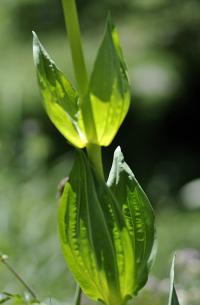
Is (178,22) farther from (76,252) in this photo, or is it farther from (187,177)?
(76,252)

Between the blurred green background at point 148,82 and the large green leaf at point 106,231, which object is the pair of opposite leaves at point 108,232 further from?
the blurred green background at point 148,82

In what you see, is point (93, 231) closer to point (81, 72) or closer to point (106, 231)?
point (106, 231)

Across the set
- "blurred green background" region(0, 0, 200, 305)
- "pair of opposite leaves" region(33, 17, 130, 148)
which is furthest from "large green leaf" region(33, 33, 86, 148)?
"blurred green background" region(0, 0, 200, 305)

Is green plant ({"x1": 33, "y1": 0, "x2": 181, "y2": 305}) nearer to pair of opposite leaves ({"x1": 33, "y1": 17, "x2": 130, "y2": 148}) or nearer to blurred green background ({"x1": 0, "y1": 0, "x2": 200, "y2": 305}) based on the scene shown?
pair of opposite leaves ({"x1": 33, "y1": 17, "x2": 130, "y2": 148})

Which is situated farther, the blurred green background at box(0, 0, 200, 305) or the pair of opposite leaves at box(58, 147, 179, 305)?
the blurred green background at box(0, 0, 200, 305)

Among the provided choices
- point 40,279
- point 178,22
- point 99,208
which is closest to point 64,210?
point 99,208

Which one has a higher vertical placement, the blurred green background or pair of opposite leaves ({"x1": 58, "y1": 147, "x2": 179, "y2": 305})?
pair of opposite leaves ({"x1": 58, "y1": 147, "x2": 179, "y2": 305})

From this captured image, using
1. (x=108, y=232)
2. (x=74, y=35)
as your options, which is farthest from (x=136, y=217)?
(x=74, y=35)
